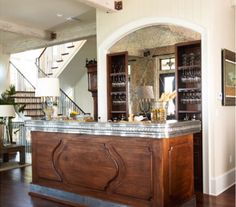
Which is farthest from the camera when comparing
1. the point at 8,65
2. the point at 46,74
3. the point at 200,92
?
the point at 46,74

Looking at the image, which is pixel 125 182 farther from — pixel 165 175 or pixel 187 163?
pixel 187 163

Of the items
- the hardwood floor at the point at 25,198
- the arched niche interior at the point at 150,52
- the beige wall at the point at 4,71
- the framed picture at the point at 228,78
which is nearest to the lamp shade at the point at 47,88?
the hardwood floor at the point at 25,198

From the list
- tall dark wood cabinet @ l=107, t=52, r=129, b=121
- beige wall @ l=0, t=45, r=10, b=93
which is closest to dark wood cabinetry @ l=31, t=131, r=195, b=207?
tall dark wood cabinet @ l=107, t=52, r=129, b=121

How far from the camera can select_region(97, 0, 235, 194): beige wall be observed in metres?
4.37

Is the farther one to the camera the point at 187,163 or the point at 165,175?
the point at 187,163

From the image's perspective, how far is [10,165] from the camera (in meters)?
6.48

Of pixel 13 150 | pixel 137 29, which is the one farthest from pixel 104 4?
pixel 13 150

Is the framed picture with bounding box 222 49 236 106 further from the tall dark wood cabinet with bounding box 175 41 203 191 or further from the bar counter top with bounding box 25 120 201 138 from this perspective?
the bar counter top with bounding box 25 120 201 138

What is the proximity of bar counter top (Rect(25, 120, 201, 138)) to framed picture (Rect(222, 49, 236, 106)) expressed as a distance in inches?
48.5

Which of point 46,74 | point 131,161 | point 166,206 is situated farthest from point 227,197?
point 46,74

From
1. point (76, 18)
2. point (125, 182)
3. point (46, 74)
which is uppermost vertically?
point (76, 18)

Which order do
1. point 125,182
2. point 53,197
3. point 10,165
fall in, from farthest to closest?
point 10,165 < point 53,197 < point 125,182

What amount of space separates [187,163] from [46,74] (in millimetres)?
8182

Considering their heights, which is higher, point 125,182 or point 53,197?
point 125,182
